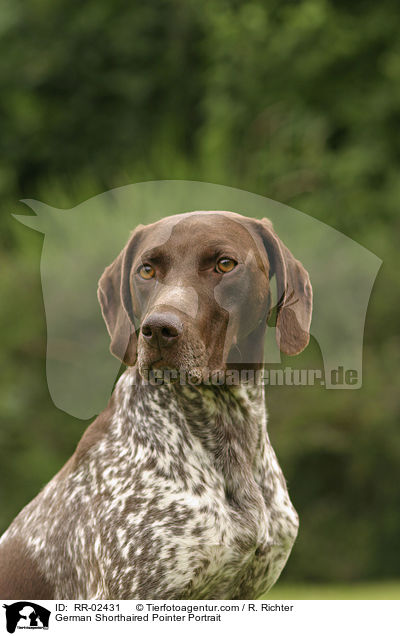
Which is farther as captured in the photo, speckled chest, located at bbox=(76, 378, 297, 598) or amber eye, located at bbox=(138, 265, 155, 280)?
amber eye, located at bbox=(138, 265, 155, 280)

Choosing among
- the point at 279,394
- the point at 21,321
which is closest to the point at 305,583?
the point at 279,394

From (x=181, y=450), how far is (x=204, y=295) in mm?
618

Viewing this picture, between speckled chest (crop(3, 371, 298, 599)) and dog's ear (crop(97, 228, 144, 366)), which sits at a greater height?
dog's ear (crop(97, 228, 144, 366))

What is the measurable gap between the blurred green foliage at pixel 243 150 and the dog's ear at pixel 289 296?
5.46 metres

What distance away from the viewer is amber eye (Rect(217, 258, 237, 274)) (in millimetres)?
3334

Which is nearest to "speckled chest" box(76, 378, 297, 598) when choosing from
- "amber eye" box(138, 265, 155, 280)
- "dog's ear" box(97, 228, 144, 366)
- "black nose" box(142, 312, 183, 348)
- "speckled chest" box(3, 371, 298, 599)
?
"speckled chest" box(3, 371, 298, 599)

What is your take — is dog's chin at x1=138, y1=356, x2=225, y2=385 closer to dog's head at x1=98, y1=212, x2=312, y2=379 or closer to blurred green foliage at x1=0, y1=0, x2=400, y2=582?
dog's head at x1=98, y1=212, x2=312, y2=379

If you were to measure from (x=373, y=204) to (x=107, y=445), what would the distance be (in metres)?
10.9

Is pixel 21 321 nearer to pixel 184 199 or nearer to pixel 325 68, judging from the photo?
pixel 184 199

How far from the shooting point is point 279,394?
10.9 m

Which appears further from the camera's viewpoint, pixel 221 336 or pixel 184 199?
pixel 184 199
